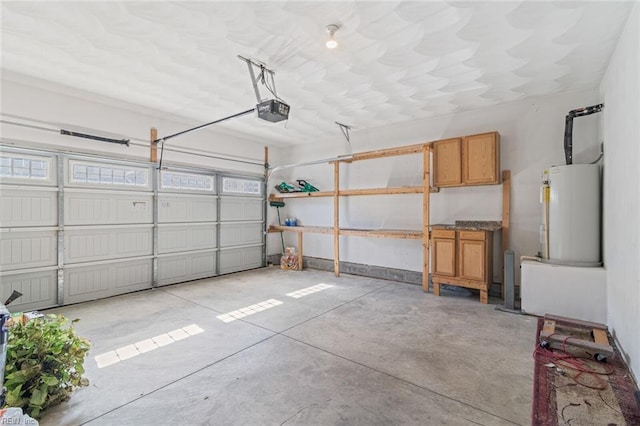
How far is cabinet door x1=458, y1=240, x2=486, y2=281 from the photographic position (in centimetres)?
422

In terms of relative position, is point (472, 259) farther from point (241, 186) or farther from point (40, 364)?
point (241, 186)

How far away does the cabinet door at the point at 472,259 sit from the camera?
13.8 ft

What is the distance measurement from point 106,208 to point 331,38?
14.3 ft

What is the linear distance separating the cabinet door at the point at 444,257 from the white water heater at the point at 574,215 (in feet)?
3.83

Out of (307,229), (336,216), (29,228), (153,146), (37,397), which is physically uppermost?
(153,146)

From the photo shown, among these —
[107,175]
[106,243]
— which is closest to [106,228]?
[106,243]

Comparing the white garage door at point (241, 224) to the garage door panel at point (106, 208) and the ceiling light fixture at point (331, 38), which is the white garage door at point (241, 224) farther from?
the ceiling light fixture at point (331, 38)

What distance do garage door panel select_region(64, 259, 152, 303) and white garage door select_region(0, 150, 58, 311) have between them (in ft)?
0.63

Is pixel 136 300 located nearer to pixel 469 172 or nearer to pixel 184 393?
pixel 184 393

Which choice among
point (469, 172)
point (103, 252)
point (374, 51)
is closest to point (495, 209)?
point (469, 172)

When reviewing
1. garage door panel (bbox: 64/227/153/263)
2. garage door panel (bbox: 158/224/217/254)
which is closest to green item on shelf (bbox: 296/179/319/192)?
garage door panel (bbox: 158/224/217/254)

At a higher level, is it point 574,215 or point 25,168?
point 25,168

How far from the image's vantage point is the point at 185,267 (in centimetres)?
579

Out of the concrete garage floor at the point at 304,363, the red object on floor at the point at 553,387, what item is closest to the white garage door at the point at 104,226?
the concrete garage floor at the point at 304,363
